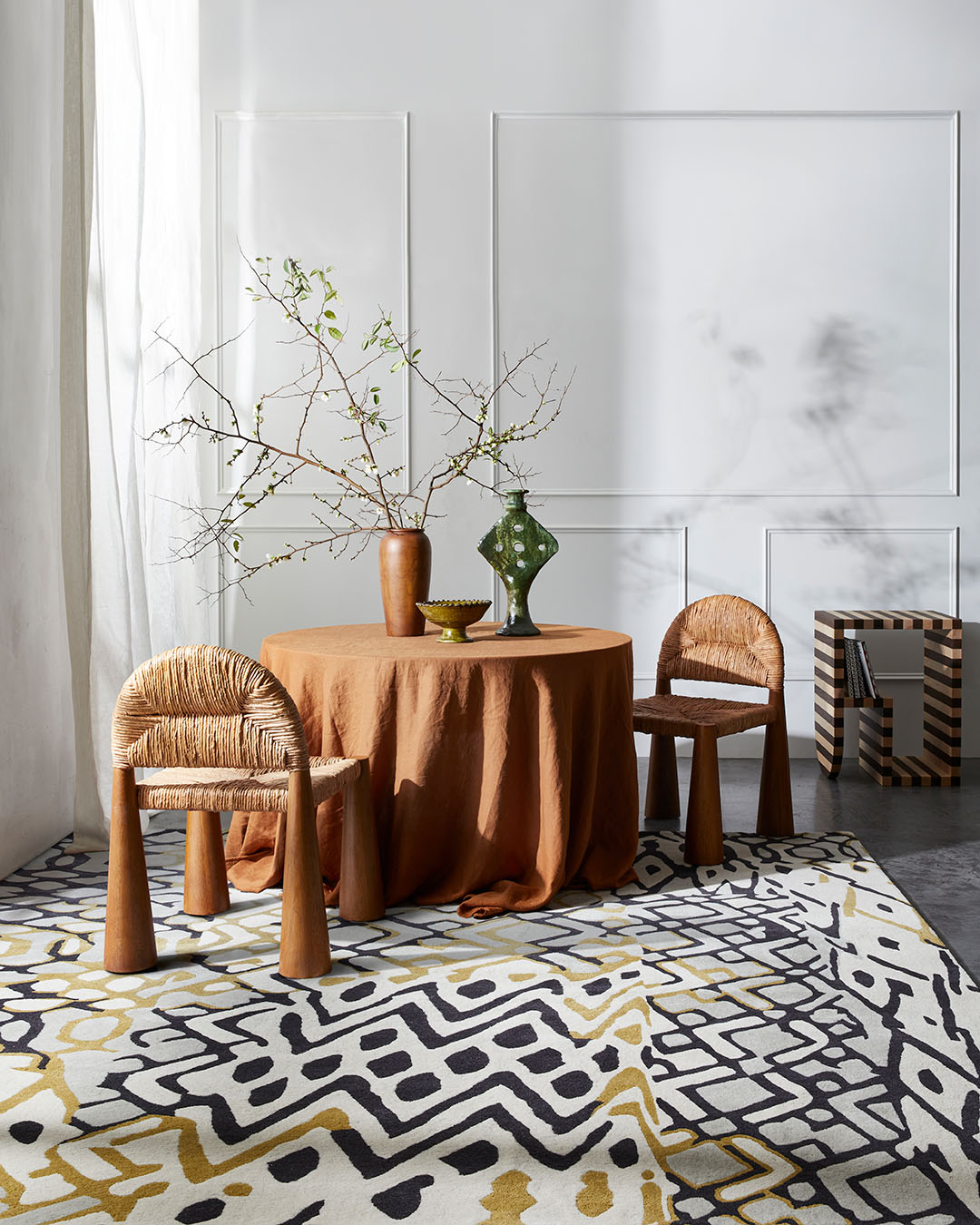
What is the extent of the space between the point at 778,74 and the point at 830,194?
0.54m

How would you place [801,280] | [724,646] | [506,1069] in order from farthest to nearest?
1. [801,280]
2. [724,646]
3. [506,1069]

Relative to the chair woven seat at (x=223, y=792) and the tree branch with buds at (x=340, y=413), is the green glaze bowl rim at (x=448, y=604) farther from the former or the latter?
the tree branch with buds at (x=340, y=413)

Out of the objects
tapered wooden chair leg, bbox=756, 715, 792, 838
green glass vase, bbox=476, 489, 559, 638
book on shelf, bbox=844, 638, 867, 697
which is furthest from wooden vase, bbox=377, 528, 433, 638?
book on shelf, bbox=844, 638, 867, 697

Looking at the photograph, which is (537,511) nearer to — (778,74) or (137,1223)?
(778,74)

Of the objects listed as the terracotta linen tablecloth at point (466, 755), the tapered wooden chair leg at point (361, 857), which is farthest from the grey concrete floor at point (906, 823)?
the tapered wooden chair leg at point (361, 857)

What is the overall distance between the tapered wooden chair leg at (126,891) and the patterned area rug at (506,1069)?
5 cm

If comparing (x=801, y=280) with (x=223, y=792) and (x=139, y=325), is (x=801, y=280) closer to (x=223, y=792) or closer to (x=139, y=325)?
(x=139, y=325)

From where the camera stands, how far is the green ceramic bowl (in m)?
3.03

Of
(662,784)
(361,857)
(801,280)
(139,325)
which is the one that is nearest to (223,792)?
(361,857)

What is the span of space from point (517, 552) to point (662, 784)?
103 cm

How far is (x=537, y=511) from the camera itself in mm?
4855

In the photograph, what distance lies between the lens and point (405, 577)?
316 cm

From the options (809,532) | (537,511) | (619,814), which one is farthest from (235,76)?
(619,814)

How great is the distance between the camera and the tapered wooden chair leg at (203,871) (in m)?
2.77
